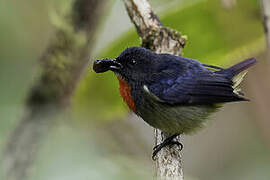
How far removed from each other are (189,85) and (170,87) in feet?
0.47

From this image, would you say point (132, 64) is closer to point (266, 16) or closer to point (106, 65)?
point (106, 65)

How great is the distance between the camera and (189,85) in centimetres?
304

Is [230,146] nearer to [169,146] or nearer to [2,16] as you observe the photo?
[169,146]

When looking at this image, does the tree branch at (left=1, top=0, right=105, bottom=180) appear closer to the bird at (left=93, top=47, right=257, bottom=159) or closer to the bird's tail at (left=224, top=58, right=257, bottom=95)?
the bird at (left=93, top=47, right=257, bottom=159)

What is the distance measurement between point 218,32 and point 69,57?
1.32 m

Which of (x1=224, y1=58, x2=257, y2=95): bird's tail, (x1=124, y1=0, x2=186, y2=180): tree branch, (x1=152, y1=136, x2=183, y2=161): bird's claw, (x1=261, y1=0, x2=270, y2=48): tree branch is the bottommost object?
(x1=152, y1=136, x2=183, y2=161): bird's claw

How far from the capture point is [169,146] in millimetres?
2932

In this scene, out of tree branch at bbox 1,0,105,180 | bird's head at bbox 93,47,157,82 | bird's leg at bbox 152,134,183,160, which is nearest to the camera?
bird's leg at bbox 152,134,183,160

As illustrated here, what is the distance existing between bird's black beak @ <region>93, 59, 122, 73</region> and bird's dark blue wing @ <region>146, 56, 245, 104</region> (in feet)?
0.91

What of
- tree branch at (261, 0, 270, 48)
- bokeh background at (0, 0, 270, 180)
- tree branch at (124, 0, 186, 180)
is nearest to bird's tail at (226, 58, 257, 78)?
bokeh background at (0, 0, 270, 180)

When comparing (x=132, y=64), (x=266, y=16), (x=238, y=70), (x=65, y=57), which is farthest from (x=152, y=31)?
(x=266, y=16)

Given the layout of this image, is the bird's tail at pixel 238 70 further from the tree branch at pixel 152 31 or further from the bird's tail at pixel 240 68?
the tree branch at pixel 152 31

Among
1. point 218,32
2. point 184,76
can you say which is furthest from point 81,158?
point 218,32

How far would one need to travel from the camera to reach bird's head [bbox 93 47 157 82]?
10.1 feet
